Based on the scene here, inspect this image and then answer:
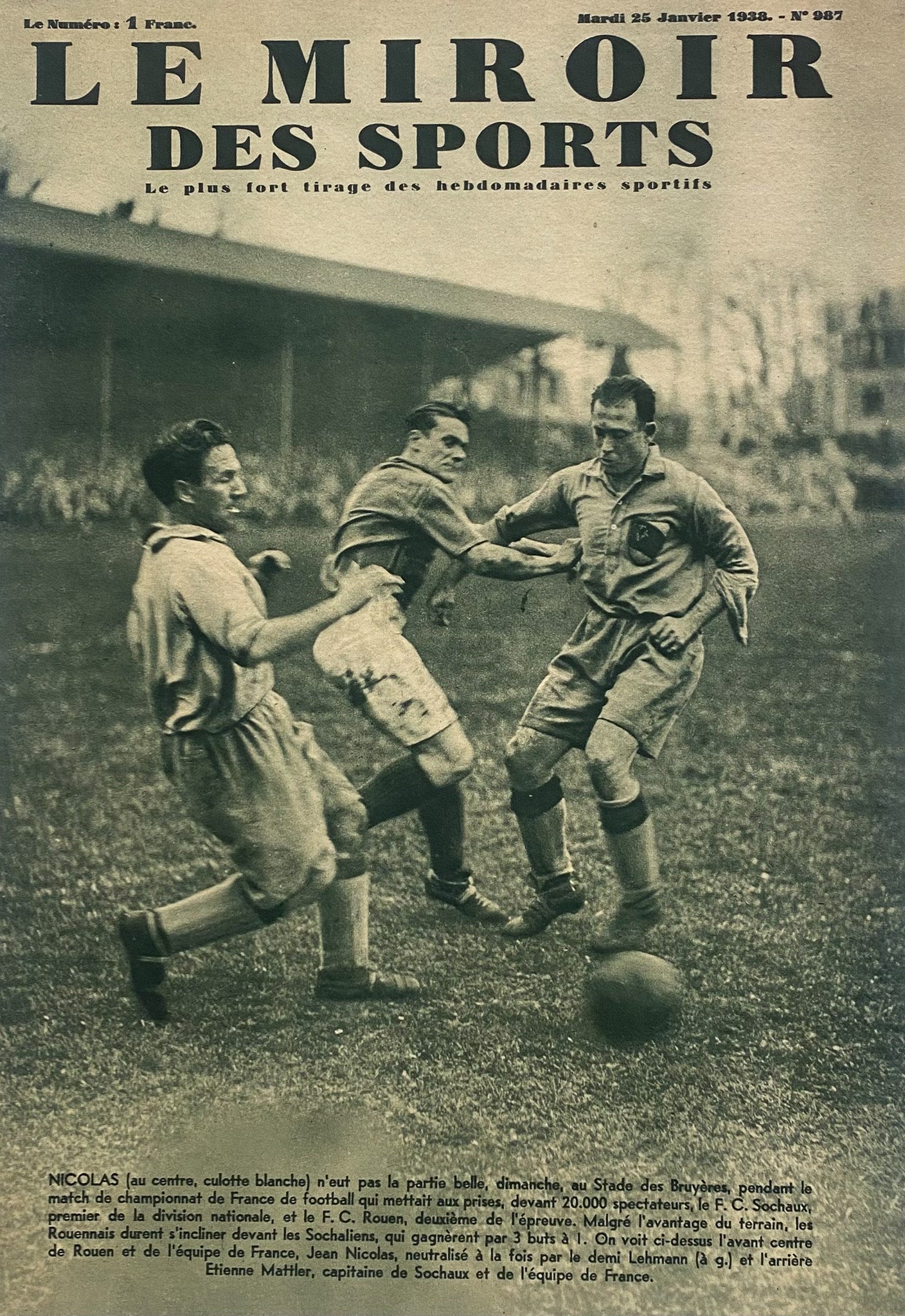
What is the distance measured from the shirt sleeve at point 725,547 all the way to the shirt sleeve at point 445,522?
2.43ft

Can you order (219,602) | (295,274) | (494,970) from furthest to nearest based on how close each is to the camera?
(295,274) < (494,970) < (219,602)

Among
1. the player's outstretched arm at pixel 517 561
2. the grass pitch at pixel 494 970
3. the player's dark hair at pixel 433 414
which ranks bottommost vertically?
the grass pitch at pixel 494 970

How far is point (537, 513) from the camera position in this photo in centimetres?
342

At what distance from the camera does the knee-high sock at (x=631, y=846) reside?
3393 mm

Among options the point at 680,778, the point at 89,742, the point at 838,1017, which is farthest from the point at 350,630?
the point at 838,1017

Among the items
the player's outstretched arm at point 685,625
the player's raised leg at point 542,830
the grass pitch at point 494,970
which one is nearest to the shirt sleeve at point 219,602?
the grass pitch at point 494,970

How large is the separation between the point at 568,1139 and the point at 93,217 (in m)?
3.59

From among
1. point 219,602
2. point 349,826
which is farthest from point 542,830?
point 219,602

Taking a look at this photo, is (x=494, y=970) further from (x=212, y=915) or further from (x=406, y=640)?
(x=406, y=640)

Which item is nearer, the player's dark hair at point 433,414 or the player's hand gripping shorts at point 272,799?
the player's hand gripping shorts at point 272,799

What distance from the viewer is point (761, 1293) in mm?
3180

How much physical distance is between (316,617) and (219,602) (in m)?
0.32

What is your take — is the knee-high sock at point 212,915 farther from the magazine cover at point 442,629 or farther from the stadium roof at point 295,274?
the stadium roof at point 295,274

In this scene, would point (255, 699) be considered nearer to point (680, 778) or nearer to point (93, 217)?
point (680, 778)
